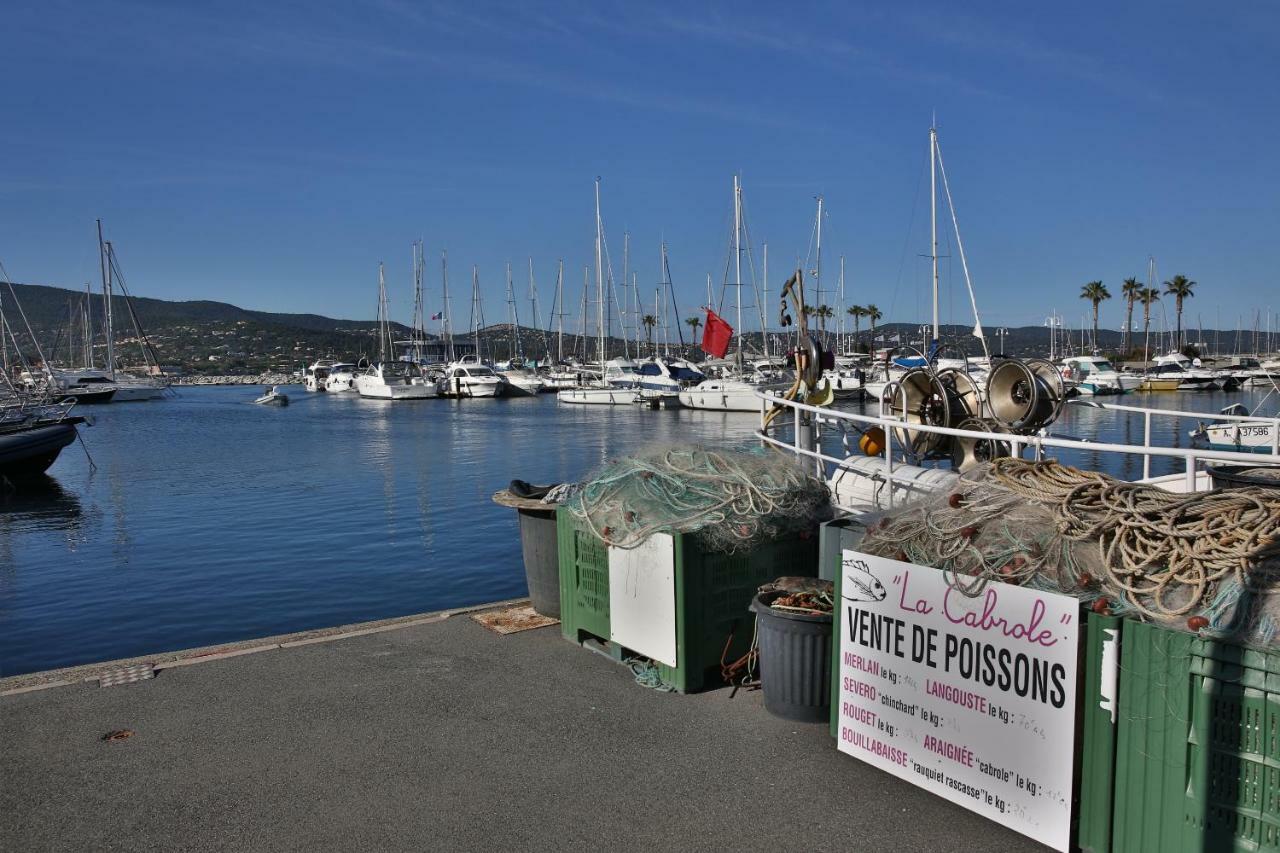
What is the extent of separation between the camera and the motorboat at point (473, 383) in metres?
84.8

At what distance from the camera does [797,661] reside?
18.8 feet

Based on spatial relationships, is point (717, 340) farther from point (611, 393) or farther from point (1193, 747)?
point (611, 393)

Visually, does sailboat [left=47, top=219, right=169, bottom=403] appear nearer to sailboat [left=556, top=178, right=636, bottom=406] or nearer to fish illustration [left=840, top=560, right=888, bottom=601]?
sailboat [left=556, top=178, right=636, bottom=406]

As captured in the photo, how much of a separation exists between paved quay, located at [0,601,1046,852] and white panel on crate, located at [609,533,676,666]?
0.29m

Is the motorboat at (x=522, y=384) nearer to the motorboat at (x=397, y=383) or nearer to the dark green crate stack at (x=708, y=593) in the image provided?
the motorboat at (x=397, y=383)

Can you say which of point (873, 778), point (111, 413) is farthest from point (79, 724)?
point (111, 413)

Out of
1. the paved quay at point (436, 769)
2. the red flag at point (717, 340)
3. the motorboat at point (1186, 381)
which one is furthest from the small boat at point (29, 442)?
the motorboat at point (1186, 381)

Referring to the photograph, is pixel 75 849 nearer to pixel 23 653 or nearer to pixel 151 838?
pixel 151 838

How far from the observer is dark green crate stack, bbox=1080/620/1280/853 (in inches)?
139

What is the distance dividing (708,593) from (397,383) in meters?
83.2

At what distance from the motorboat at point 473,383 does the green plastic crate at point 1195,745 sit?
82190 mm

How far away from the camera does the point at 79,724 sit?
6031mm

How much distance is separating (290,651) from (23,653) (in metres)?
6.03

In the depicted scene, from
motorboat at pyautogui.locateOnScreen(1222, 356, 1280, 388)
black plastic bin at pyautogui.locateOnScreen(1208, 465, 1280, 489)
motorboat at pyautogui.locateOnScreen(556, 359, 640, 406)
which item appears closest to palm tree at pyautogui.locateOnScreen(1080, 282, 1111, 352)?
motorboat at pyautogui.locateOnScreen(1222, 356, 1280, 388)
